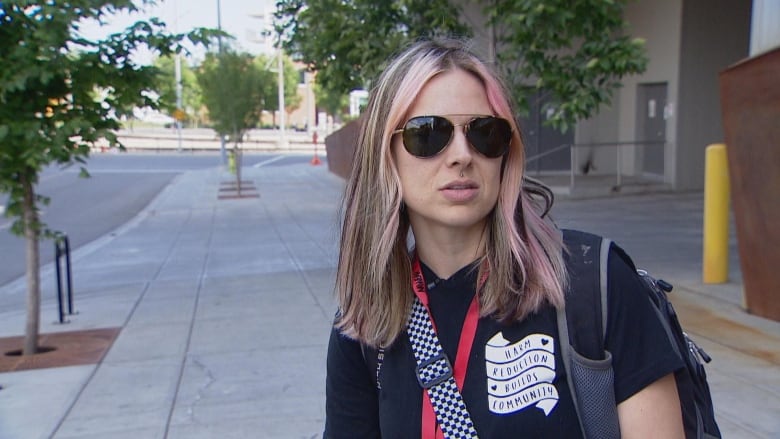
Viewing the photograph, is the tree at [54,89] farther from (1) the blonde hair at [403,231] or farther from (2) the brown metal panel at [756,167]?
(1) the blonde hair at [403,231]

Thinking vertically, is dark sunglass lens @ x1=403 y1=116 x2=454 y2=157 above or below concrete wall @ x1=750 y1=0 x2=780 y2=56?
below

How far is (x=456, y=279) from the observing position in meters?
1.71

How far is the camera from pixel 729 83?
653 centimetres

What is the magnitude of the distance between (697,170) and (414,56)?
17.3 m

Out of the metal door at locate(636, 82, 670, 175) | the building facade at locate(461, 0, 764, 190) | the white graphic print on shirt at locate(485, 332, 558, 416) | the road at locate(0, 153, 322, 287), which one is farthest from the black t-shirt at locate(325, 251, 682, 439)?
the metal door at locate(636, 82, 670, 175)

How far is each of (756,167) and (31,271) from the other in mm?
5981

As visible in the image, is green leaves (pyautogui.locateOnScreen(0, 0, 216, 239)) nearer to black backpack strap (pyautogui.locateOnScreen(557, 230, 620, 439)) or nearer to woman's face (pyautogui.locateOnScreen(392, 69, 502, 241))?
woman's face (pyautogui.locateOnScreen(392, 69, 502, 241))

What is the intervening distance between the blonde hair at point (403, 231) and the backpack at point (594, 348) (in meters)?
0.04

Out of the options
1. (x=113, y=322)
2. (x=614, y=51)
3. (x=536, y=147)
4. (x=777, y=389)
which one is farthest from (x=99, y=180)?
(x=777, y=389)

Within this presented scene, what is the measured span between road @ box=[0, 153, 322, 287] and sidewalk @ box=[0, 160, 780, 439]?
1.24 m

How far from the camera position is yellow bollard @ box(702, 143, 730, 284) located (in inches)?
307

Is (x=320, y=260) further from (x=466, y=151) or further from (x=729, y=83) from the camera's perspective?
(x=466, y=151)

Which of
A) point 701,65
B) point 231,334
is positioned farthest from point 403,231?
point 701,65

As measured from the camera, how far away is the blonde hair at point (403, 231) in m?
1.60
